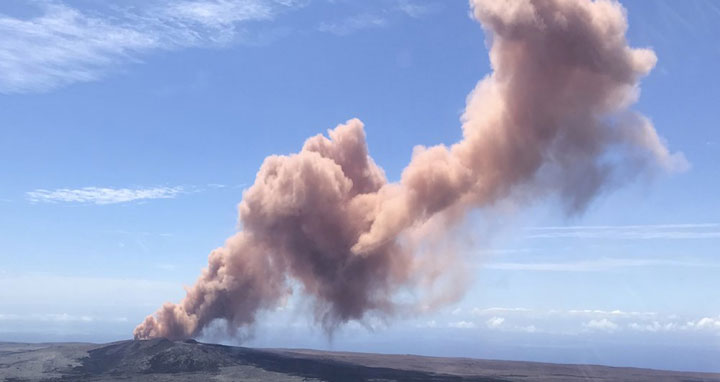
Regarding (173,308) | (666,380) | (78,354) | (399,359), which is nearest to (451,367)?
(399,359)

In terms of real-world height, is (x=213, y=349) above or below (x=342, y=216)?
below

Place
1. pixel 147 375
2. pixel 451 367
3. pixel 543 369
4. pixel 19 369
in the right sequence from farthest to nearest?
pixel 543 369 → pixel 451 367 → pixel 19 369 → pixel 147 375

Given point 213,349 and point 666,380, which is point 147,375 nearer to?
point 213,349

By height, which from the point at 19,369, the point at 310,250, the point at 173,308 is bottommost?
the point at 19,369

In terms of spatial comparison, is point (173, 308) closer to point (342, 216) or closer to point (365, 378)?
point (342, 216)

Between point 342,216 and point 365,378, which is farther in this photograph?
point 342,216

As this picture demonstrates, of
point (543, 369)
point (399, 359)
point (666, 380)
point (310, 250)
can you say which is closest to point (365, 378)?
point (310, 250)

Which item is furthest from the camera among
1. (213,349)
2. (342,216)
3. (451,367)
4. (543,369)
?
(543,369)
